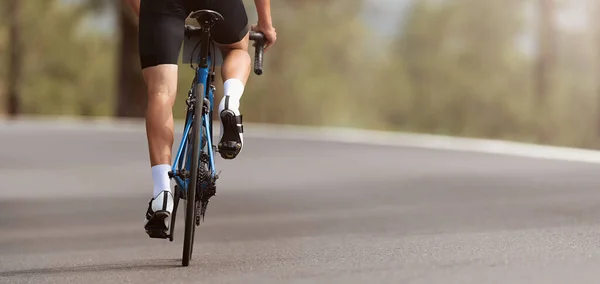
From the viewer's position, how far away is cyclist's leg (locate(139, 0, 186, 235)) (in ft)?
23.5

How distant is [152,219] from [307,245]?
1804mm

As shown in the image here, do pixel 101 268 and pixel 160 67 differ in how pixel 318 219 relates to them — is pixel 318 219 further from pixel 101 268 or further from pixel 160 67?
pixel 160 67

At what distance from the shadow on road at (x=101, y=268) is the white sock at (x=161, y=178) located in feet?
1.85

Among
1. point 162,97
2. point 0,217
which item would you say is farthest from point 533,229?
point 0,217

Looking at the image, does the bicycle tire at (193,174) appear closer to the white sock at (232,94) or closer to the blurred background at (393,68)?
the white sock at (232,94)

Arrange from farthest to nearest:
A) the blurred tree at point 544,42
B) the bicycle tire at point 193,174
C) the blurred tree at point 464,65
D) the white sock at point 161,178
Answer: the blurred tree at point 464,65
the blurred tree at point 544,42
the white sock at point 161,178
the bicycle tire at point 193,174

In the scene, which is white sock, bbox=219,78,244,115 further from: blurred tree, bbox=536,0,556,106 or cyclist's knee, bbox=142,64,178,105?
blurred tree, bbox=536,0,556,106

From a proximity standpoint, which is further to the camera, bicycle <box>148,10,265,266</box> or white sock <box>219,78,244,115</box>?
white sock <box>219,78,244,115</box>

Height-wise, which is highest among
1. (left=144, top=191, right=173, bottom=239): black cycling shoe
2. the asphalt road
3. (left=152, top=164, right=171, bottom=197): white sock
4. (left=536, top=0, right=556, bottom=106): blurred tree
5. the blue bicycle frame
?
the blue bicycle frame

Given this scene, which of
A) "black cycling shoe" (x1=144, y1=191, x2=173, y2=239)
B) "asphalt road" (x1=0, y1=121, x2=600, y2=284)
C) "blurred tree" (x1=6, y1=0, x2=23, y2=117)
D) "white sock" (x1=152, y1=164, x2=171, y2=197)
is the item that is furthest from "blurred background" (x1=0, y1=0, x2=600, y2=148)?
"black cycling shoe" (x1=144, y1=191, x2=173, y2=239)

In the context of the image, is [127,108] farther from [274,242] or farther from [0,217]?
[274,242]

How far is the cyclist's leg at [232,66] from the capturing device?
7117 mm

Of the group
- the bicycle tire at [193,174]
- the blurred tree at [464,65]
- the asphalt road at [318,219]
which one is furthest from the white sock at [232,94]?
the blurred tree at [464,65]

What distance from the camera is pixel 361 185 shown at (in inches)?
546
